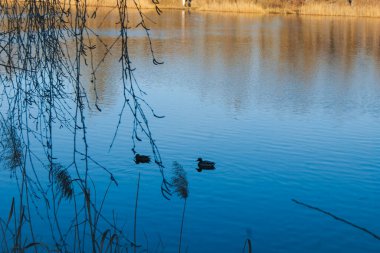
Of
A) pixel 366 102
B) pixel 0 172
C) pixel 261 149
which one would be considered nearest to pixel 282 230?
pixel 261 149

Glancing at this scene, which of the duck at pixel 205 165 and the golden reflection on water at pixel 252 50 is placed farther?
the golden reflection on water at pixel 252 50

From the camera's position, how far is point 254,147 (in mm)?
6316

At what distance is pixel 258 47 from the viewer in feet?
45.9

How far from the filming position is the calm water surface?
14.9ft

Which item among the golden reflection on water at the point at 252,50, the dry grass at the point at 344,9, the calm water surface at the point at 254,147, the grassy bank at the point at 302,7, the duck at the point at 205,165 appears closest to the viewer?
the calm water surface at the point at 254,147

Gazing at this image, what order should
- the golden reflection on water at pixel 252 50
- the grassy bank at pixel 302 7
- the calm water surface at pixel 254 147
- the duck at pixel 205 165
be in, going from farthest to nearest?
the grassy bank at pixel 302 7 < the golden reflection on water at pixel 252 50 < the duck at pixel 205 165 < the calm water surface at pixel 254 147

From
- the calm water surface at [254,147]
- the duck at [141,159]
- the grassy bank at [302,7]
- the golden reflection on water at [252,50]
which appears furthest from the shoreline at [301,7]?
the duck at [141,159]

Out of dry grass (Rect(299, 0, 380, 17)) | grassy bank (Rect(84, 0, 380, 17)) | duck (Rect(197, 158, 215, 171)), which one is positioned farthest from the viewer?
dry grass (Rect(299, 0, 380, 17))

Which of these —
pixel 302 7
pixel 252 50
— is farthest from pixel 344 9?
pixel 252 50

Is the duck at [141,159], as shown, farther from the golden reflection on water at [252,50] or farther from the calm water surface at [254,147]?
the golden reflection on water at [252,50]

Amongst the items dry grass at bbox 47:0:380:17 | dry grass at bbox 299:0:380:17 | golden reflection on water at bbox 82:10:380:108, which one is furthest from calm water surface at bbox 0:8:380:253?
dry grass at bbox 299:0:380:17

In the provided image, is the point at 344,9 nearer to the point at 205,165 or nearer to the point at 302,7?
the point at 302,7

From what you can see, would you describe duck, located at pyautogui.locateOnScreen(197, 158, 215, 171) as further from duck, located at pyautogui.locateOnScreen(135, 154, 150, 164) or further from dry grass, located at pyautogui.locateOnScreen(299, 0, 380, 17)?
dry grass, located at pyautogui.locateOnScreen(299, 0, 380, 17)

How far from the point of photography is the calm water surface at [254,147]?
453 cm
